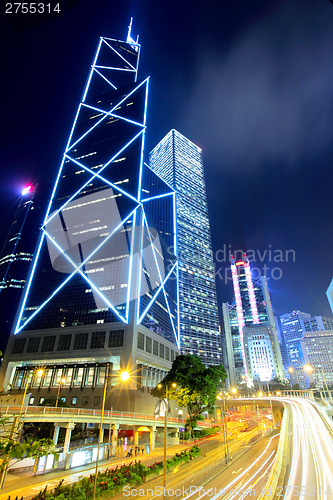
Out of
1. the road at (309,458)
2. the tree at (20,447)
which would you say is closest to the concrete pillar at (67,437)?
the road at (309,458)

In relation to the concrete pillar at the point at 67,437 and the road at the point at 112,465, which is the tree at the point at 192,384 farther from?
the concrete pillar at the point at 67,437

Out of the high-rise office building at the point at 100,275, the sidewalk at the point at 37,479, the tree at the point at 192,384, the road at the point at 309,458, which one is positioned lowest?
the sidewalk at the point at 37,479

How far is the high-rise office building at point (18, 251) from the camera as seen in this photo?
146m

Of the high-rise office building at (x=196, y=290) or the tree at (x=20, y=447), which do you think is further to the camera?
the high-rise office building at (x=196, y=290)

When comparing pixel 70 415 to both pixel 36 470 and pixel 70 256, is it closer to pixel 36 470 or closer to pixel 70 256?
pixel 36 470

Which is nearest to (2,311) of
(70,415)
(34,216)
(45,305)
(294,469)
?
(34,216)

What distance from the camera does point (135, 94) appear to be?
14300 cm

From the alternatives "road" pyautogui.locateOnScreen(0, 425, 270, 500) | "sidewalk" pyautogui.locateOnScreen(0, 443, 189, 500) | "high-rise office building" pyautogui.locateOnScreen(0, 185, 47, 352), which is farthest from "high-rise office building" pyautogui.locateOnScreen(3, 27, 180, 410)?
"high-rise office building" pyautogui.locateOnScreen(0, 185, 47, 352)

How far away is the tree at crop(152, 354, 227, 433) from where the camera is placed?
5216 centimetres

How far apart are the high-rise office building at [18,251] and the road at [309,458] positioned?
140002 mm

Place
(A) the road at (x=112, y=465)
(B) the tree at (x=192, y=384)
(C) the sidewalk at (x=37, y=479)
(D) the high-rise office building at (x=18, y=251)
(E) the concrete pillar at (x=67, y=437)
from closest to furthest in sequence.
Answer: (C) the sidewalk at (x=37, y=479) < (A) the road at (x=112, y=465) < (E) the concrete pillar at (x=67, y=437) < (B) the tree at (x=192, y=384) < (D) the high-rise office building at (x=18, y=251)

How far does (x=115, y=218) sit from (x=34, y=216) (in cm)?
10319

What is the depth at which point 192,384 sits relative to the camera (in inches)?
2074

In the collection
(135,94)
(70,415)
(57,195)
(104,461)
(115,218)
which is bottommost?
(104,461)
